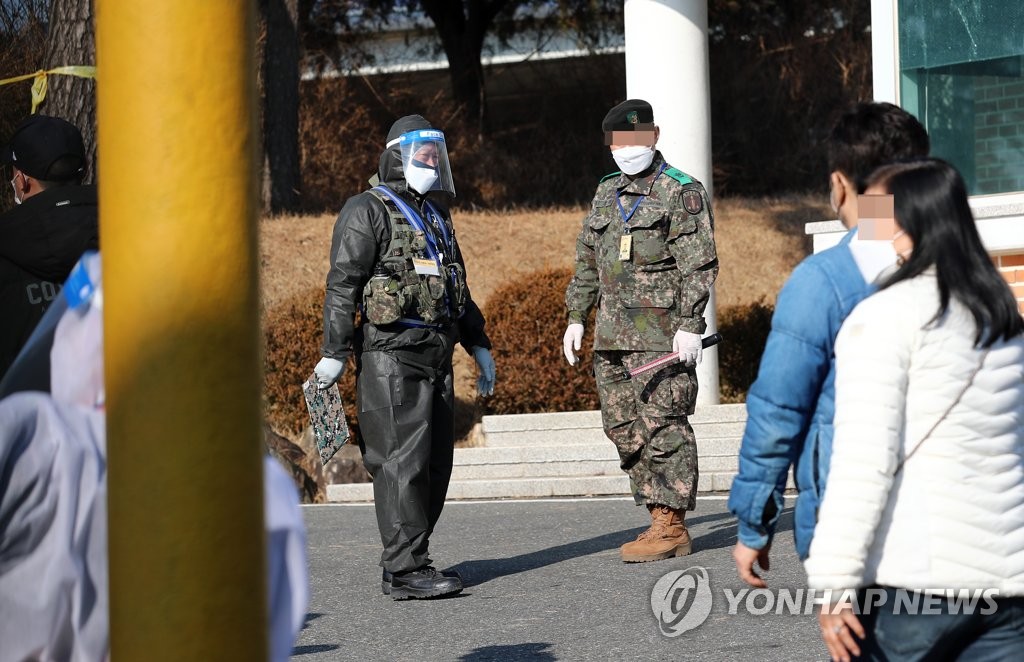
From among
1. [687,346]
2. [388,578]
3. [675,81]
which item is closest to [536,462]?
[675,81]

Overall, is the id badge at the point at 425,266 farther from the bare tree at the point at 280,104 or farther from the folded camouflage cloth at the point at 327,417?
the bare tree at the point at 280,104

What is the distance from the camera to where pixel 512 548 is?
770 cm

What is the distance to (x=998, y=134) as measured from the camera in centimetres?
954

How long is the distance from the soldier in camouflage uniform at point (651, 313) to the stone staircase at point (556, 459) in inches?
93.6

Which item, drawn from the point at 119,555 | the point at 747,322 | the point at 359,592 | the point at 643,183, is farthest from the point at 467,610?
the point at 747,322

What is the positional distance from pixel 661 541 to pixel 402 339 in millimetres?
1646

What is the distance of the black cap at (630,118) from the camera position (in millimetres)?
7250

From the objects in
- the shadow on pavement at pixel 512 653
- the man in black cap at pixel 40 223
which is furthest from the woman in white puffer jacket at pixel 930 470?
the shadow on pavement at pixel 512 653

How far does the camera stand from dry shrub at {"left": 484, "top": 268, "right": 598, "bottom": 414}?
1183 cm

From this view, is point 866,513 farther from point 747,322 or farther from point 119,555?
point 747,322

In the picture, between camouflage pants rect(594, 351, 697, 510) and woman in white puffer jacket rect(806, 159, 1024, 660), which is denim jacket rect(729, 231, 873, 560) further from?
camouflage pants rect(594, 351, 697, 510)

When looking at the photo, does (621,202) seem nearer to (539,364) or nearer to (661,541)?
(661,541)

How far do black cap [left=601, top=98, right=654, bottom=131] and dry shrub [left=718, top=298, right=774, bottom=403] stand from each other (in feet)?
18.4

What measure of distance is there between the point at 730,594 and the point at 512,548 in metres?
1.89
